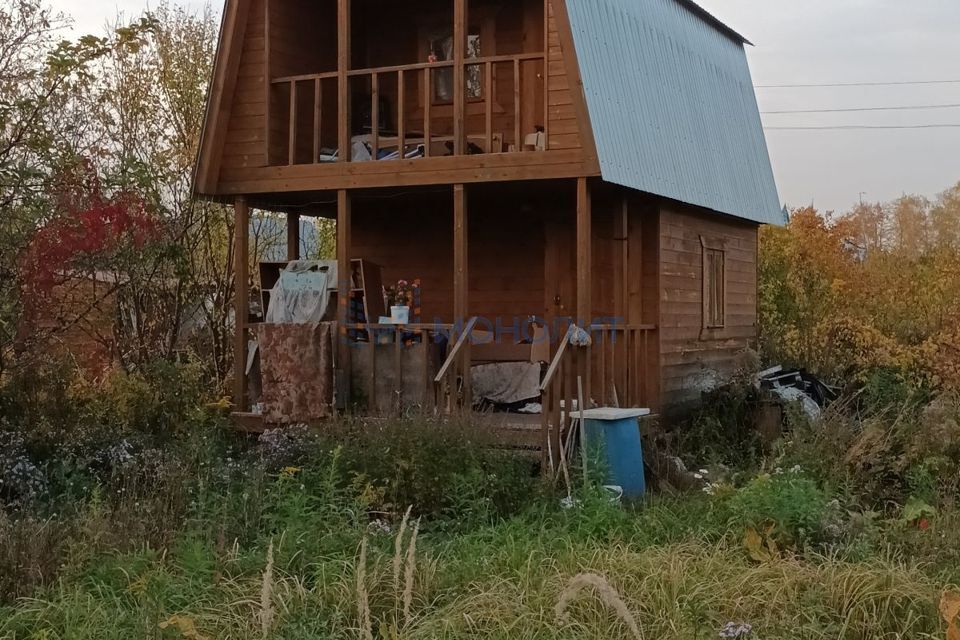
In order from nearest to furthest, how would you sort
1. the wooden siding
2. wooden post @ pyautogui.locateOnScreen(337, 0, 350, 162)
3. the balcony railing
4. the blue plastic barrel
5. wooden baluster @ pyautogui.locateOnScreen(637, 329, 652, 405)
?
the blue plastic barrel, the wooden siding, the balcony railing, wooden post @ pyautogui.locateOnScreen(337, 0, 350, 162), wooden baluster @ pyautogui.locateOnScreen(637, 329, 652, 405)

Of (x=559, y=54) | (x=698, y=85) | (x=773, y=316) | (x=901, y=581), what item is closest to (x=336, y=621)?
(x=901, y=581)

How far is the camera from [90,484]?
885cm

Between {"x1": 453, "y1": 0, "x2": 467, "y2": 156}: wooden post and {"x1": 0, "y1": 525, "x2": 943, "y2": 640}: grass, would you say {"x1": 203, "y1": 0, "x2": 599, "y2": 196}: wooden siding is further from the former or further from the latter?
{"x1": 0, "y1": 525, "x2": 943, "y2": 640}: grass

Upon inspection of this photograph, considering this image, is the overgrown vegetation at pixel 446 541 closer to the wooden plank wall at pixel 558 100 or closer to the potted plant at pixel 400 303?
the potted plant at pixel 400 303

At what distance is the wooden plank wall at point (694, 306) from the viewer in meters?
13.4

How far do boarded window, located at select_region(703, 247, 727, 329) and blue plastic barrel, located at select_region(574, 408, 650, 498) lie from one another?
542 centimetres

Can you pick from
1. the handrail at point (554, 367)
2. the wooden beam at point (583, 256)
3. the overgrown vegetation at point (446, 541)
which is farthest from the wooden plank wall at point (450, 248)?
the overgrown vegetation at point (446, 541)

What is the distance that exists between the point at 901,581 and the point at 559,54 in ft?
22.6

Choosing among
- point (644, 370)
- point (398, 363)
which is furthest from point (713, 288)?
point (398, 363)

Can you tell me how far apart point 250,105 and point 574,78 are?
418cm

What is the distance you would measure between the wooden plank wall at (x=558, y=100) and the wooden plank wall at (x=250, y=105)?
3.63m

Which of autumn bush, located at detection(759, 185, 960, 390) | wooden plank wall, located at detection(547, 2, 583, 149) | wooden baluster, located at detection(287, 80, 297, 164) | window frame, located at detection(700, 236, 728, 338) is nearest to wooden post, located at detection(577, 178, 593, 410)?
wooden plank wall, located at detection(547, 2, 583, 149)

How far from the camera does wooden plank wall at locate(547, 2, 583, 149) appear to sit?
10.9 metres

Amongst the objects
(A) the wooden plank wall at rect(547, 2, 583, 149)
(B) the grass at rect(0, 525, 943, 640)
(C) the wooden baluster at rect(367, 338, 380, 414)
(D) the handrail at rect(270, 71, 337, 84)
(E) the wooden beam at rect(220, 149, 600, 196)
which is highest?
(D) the handrail at rect(270, 71, 337, 84)
